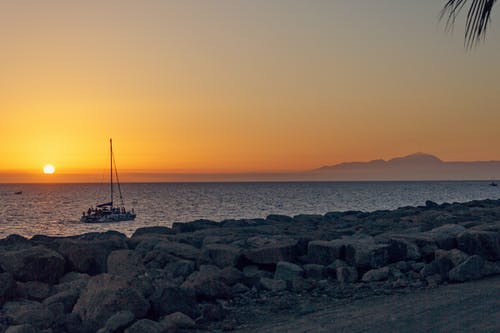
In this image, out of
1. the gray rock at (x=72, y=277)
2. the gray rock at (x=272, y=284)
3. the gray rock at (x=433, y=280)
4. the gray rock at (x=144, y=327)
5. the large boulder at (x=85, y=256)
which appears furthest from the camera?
the large boulder at (x=85, y=256)

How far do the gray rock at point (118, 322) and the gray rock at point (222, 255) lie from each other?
3.68m

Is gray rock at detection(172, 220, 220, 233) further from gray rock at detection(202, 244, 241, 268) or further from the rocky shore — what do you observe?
gray rock at detection(202, 244, 241, 268)

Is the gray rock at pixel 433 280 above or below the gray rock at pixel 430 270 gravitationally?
below

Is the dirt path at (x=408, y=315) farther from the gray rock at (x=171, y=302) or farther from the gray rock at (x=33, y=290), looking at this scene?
the gray rock at (x=33, y=290)

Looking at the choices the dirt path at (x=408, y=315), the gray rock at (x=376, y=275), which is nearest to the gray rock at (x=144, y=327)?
the dirt path at (x=408, y=315)

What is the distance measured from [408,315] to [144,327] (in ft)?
10.9

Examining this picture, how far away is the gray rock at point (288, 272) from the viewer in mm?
10095

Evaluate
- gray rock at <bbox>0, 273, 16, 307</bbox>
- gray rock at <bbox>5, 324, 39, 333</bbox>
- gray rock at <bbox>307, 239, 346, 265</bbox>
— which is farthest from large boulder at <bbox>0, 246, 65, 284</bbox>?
gray rock at <bbox>307, 239, 346, 265</bbox>

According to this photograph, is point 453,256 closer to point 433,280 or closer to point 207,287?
point 433,280

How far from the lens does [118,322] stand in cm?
725

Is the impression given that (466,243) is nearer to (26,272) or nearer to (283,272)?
(283,272)

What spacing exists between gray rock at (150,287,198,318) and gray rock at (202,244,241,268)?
8.56 ft

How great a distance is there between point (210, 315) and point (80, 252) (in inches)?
163

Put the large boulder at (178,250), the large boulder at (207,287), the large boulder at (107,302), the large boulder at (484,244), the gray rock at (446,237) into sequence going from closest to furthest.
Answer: the large boulder at (107,302) → the large boulder at (207,287) → the large boulder at (484,244) → the large boulder at (178,250) → the gray rock at (446,237)
